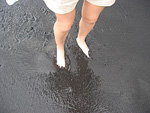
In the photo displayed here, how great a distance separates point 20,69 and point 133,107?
4.95 ft

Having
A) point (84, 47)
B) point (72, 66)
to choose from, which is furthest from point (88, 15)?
point (72, 66)

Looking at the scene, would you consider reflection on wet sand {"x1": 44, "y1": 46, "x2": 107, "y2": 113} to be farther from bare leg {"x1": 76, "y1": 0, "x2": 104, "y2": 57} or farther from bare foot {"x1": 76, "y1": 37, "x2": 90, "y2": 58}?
bare leg {"x1": 76, "y1": 0, "x2": 104, "y2": 57}

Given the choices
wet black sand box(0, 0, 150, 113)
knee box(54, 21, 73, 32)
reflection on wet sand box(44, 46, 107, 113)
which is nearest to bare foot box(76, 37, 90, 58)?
→ wet black sand box(0, 0, 150, 113)

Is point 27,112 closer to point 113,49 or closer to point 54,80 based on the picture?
point 54,80

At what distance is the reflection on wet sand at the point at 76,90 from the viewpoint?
159 centimetres

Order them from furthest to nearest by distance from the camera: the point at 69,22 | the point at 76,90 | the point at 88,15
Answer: the point at 76,90 → the point at 88,15 → the point at 69,22

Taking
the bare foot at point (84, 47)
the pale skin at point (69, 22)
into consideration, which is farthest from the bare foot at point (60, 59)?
the bare foot at point (84, 47)

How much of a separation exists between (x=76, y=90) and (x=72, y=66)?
1.06ft

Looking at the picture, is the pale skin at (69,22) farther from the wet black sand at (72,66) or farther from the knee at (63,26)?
the wet black sand at (72,66)

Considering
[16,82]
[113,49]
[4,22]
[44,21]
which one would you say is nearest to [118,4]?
A: [113,49]

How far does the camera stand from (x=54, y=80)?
5.54 ft

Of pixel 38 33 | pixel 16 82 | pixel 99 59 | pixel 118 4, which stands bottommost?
pixel 16 82

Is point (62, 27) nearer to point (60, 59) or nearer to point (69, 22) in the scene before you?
point (69, 22)

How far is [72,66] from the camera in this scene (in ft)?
5.87
